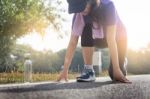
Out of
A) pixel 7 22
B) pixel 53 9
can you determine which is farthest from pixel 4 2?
pixel 53 9

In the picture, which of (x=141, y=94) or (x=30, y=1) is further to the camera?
(x=30, y=1)

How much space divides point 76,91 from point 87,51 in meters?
1.13

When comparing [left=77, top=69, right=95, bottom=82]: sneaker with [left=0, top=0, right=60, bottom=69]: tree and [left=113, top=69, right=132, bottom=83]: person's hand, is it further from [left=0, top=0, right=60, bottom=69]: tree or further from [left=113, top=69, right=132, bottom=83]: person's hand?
[left=0, top=0, right=60, bottom=69]: tree

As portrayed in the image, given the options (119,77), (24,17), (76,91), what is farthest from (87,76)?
(24,17)

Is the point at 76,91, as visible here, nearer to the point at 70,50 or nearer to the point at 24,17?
the point at 70,50

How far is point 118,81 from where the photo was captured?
295 cm

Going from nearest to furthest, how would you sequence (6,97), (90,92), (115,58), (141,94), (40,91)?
(6,97), (40,91), (90,92), (141,94), (115,58)

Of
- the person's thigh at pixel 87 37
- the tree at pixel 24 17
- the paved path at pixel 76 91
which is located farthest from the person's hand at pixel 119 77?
the tree at pixel 24 17

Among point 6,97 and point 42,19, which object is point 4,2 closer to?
point 42,19

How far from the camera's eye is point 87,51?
3.38 meters

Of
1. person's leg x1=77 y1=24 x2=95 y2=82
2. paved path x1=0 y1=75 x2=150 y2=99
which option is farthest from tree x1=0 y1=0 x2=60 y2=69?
paved path x1=0 y1=75 x2=150 y2=99

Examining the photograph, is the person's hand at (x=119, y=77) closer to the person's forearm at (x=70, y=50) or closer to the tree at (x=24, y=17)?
the person's forearm at (x=70, y=50)

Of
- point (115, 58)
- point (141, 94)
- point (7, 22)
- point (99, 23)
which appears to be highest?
point (7, 22)

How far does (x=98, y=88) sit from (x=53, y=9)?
2279 centimetres
